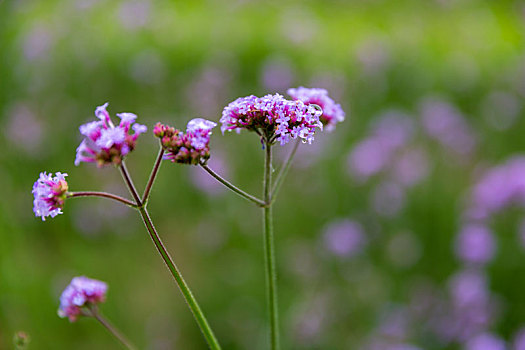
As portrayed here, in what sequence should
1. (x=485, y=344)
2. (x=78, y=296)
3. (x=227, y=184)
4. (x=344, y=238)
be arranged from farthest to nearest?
(x=344, y=238) < (x=485, y=344) < (x=78, y=296) < (x=227, y=184)

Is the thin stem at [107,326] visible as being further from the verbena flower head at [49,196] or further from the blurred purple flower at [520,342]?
the blurred purple flower at [520,342]

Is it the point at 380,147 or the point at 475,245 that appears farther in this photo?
the point at 380,147

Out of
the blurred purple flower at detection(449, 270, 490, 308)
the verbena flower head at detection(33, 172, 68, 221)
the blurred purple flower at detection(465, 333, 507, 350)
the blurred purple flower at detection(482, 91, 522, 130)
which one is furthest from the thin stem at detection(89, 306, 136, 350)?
the blurred purple flower at detection(482, 91, 522, 130)

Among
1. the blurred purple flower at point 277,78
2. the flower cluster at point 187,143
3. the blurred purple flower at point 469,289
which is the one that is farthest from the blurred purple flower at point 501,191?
the flower cluster at point 187,143

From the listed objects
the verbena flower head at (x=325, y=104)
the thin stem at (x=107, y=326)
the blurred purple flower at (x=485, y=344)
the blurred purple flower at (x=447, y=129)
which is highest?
the blurred purple flower at (x=447, y=129)

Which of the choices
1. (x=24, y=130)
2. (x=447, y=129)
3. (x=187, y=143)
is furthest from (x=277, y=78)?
(x=187, y=143)

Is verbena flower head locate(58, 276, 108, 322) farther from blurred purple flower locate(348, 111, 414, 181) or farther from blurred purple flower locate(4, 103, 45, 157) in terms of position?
blurred purple flower locate(4, 103, 45, 157)

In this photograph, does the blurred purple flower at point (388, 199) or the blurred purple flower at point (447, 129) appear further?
the blurred purple flower at point (447, 129)

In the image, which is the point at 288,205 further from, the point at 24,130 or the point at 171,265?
the point at 171,265

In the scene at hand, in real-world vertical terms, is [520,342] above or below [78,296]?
above
